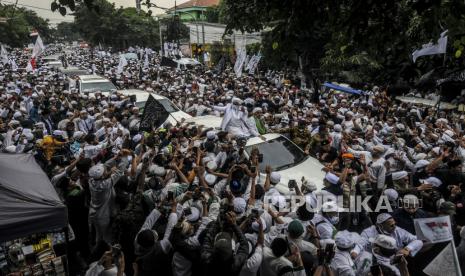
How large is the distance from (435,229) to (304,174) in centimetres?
304

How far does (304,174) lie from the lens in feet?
20.9

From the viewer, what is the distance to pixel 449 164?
601 cm

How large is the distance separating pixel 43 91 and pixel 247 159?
486 inches

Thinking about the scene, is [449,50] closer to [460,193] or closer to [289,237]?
[460,193]

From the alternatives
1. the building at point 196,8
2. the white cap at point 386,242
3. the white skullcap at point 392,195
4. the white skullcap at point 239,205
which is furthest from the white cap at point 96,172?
the building at point 196,8

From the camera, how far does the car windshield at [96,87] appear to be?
15518 mm

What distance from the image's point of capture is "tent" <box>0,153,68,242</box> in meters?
3.58

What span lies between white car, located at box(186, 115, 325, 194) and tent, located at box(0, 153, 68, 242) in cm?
293

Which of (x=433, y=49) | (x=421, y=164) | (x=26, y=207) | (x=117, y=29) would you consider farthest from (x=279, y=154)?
(x=117, y=29)

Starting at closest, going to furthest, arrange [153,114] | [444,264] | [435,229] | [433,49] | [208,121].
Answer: [444,264], [435,229], [153,114], [208,121], [433,49]

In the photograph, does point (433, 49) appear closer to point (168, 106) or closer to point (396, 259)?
point (168, 106)

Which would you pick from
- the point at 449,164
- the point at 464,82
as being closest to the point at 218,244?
the point at 449,164

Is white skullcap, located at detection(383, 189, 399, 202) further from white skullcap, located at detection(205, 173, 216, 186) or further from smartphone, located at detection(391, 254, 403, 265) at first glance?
white skullcap, located at detection(205, 173, 216, 186)

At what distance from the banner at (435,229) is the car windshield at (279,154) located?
123 inches
